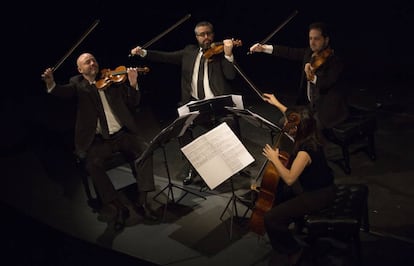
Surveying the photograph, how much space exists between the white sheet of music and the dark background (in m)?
3.30

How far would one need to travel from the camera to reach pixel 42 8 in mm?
8516

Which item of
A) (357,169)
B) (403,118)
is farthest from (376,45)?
(357,169)

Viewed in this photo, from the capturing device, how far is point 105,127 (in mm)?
4570

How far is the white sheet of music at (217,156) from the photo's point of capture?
366 centimetres

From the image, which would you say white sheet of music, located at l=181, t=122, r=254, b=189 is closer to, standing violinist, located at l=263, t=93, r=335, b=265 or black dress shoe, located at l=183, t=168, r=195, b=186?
standing violinist, located at l=263, t=93, r=335, b=265

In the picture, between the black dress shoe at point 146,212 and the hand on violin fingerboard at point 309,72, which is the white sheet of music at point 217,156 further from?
the hand on violin fingerboard at point 309,72

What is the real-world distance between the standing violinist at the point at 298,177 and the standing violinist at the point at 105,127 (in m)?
1.37

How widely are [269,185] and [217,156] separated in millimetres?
452

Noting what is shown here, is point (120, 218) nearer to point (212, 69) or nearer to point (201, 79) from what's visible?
point (201, 79)

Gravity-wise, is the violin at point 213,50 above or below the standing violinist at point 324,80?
above

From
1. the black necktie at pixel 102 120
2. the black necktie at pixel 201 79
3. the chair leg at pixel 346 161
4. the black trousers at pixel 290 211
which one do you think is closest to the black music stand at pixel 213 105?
the black necktie at pixel 201 79

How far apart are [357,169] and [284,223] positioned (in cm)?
179

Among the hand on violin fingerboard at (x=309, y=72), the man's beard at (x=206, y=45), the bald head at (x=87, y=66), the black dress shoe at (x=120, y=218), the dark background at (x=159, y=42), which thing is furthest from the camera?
the dark background at (x=159, y=42)

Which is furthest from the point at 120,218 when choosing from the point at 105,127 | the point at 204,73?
the point at 204,73
